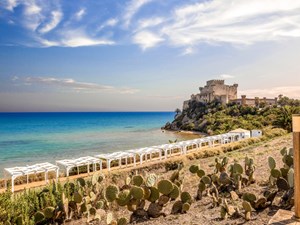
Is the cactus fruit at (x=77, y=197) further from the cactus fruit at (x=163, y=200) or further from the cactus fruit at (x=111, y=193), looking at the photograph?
the cactus fruit at (x=163, y=200)

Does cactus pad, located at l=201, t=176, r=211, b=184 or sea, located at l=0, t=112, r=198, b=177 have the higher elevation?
cactus pad, located at l=201, t=176, r=211, b=184

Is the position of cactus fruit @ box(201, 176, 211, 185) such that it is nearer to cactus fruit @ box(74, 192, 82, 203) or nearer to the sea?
cactus fruit @ box(74, 192, 82, 203)

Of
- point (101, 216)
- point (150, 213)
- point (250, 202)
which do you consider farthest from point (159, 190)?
point (250, 202)

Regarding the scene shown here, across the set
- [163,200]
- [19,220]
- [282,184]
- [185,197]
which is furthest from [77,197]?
[282,184]

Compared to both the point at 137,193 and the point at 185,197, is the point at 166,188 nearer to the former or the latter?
the point at 185,197

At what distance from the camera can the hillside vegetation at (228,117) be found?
3718cm

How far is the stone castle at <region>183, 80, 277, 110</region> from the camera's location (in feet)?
200

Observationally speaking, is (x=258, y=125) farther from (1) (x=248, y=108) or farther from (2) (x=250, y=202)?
(2) (x=250, y=202)

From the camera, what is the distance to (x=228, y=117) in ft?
154

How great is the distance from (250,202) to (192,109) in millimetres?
57163

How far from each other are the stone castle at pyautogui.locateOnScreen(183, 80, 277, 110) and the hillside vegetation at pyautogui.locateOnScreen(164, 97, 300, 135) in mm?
1741

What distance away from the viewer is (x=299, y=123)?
3.43 m

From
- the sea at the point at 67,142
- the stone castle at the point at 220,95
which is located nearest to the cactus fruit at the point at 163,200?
the sea at the point at 67,142

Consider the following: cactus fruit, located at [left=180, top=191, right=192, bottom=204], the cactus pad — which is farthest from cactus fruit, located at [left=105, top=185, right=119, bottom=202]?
the cactus pad
